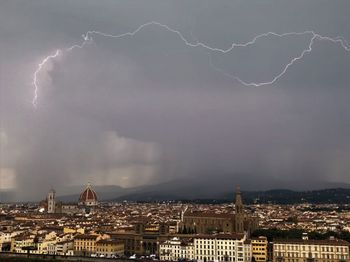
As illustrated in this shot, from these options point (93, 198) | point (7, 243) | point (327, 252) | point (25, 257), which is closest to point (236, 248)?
point (327, 252)

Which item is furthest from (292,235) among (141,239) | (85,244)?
(85,244)

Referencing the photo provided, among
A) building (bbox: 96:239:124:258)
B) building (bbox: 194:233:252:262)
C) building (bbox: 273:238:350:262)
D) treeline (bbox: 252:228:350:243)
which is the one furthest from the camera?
treeline (bbox: 252:228:350:243)

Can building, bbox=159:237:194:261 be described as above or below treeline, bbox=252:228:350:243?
below

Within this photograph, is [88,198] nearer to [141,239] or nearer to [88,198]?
[88,198]

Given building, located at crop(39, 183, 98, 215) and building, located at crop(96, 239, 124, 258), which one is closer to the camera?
building, located at crop(96, 239, 124, 258)

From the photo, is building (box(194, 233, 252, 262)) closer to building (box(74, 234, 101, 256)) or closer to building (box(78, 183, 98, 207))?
building (box(74, 234, 101, 256))

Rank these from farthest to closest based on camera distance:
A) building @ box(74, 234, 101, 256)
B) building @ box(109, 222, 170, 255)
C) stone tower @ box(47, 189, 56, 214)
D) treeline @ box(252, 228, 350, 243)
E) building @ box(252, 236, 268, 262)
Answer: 1. stone tower @ box(47, 189, 56, 214)
2. building @ box(109, 222, 170, 255)
3. treeline @ box(252, 228, 350, 243)
4. building @ box(74, 234, 101, 256)
5. building @ box(252, 236, 268, 262)

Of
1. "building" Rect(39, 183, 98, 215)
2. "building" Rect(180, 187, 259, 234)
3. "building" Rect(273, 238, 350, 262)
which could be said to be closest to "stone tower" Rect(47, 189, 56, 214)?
"building" Rect(39, 183, 98, 215)
